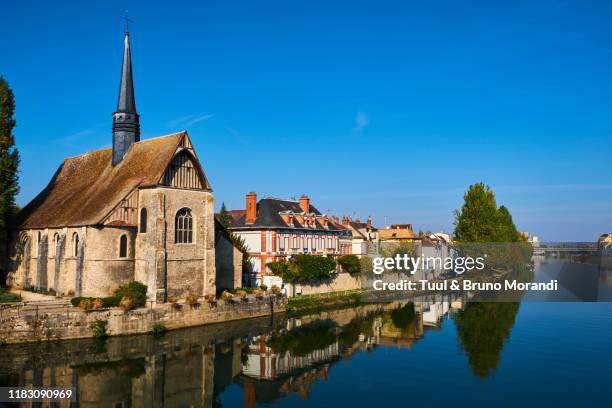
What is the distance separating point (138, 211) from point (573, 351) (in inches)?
1087

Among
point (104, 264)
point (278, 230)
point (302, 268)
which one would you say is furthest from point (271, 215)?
point (104, 264)

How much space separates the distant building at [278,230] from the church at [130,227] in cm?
1096

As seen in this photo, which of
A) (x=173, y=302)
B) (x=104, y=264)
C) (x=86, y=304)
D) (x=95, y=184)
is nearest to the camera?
(x=86, y=304)

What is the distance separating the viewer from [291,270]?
149 ft

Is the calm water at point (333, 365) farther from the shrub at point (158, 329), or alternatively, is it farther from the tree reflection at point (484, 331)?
the shrub at point (158, 329)

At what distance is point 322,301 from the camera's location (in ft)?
155

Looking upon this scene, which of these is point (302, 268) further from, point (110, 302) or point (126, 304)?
point (110, 302)

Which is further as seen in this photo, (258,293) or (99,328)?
(258,293)

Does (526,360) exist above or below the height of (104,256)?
below

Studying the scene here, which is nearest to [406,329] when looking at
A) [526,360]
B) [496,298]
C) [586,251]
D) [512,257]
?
[526,360]

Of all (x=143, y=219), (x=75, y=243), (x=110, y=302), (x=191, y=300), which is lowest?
A: (x=191, y=300)

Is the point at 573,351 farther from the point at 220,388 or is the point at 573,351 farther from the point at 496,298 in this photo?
the point at 496,298

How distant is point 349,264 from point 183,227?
74.5ft

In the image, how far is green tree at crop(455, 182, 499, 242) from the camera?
79812 millimetres
